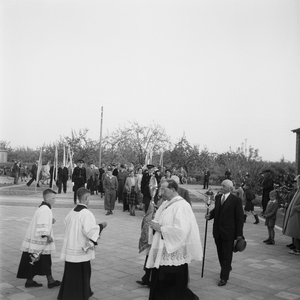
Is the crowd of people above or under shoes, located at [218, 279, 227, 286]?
above

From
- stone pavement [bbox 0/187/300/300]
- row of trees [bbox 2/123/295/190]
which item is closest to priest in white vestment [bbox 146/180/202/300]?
stone pavement [bbox 0/187/300/300]

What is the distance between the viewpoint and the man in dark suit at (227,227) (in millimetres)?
6117

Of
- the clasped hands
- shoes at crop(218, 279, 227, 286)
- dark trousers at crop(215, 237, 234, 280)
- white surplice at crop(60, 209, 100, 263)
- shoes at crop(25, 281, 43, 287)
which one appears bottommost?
shoes at crop(25, 281, 43, 287)

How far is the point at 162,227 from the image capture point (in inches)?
186

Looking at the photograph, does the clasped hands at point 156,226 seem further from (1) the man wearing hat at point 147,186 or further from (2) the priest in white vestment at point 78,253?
(1) the man wearing hat at point 147,186

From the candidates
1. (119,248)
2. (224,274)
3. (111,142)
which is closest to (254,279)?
(224,274)

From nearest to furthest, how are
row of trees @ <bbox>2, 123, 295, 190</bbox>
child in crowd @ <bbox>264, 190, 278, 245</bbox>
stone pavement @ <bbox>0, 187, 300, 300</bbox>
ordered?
stone pavement @ <bbox>0, 187, 300, 300</bbox>
child in crowd @ <bbox>264, 190, 278, 245</bbox>
row of trees @ <bbox>2, 123, 295, 190</bbox>

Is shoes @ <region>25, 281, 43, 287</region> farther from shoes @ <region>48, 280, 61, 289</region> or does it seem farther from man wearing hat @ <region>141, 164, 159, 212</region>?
man wearing hat @ <region>141, 164, 159, 212</region>

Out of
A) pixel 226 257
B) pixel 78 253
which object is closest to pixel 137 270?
pixel 226 257

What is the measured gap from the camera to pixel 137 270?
271 inches

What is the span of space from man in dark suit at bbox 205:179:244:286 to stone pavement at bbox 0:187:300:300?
36 centimetres

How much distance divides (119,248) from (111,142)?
33309 mm

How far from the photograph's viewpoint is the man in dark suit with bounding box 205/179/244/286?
6117 mm

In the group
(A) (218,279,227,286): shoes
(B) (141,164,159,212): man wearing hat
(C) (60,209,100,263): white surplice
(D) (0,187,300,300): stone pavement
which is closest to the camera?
(C) (60,209,100,263): white surplice
